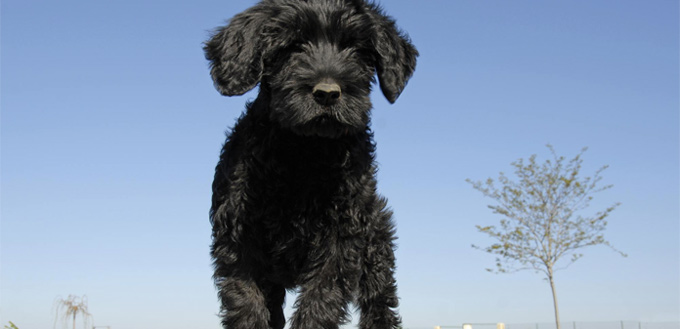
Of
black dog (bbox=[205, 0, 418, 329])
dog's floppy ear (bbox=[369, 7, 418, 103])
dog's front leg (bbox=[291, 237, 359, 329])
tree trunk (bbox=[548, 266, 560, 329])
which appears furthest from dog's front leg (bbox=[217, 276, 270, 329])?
tree trunk (bbox=[548, 266, 560, 329])

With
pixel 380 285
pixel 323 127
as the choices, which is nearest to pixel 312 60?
pixel 323 127

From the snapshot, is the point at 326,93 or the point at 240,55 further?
the point at 240,55

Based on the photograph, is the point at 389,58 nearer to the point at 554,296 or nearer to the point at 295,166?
the point at 295,166

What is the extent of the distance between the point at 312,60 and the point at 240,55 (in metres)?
0.56

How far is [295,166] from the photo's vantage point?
4.55m

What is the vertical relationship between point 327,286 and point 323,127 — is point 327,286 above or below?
below

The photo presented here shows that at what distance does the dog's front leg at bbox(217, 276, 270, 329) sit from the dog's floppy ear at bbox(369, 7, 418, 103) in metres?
1.75

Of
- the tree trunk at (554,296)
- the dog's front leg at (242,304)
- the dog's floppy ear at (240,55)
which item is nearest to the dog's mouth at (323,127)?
the dog's floppy ear at (240,55)

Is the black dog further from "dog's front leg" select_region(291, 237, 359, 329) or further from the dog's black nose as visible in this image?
the dog's black nose

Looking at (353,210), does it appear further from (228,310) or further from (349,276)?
(228,310)

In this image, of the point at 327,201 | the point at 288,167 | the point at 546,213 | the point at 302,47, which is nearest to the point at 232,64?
the point at 302,47

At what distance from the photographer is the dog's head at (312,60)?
4070 millimetres

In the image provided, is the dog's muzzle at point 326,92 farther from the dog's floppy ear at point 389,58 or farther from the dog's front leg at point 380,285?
the dog's front leg at point 380,285

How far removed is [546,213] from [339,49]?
20.2 m
